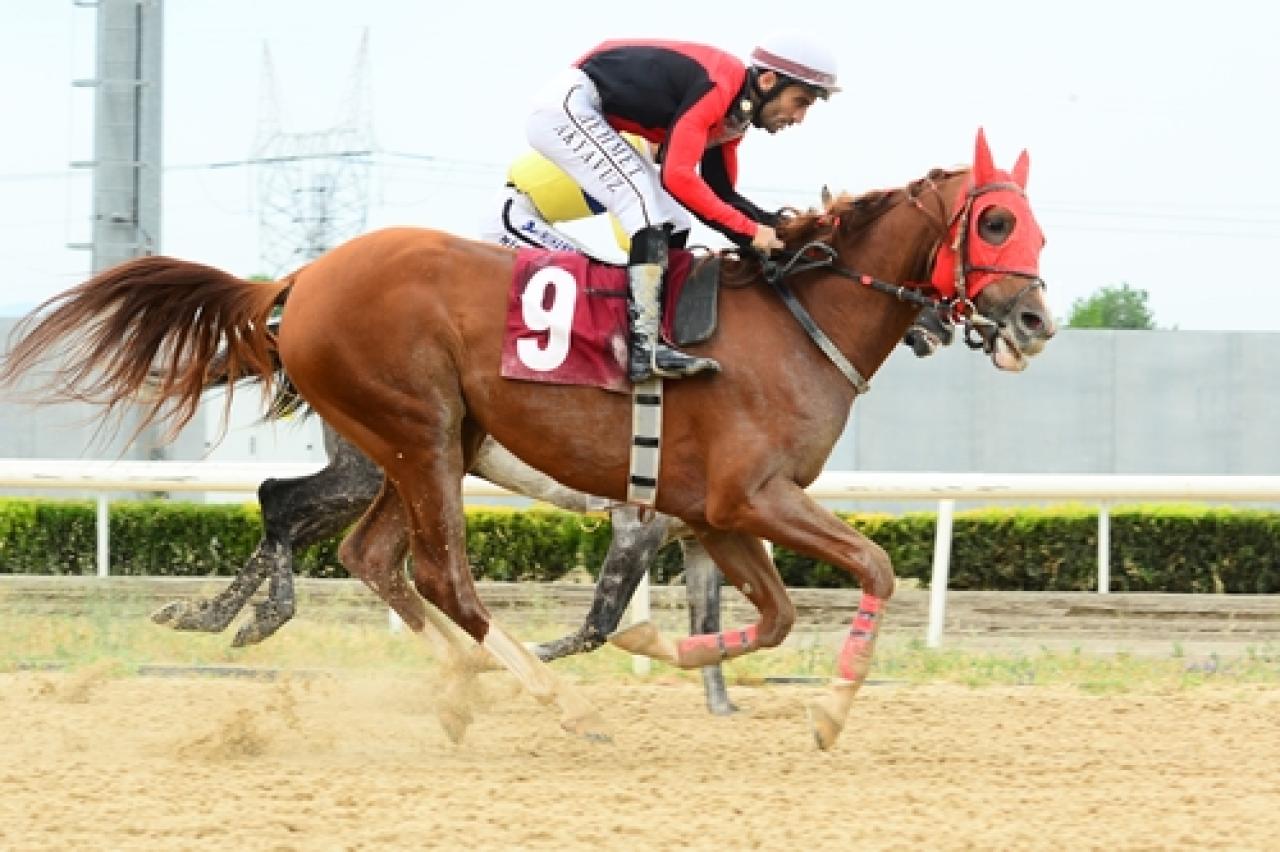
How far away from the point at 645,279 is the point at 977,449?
13.5 metres

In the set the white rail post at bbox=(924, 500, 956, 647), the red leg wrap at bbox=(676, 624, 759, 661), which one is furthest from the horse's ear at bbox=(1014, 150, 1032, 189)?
the white rail post at bbox=(924, 500, 956, 647)

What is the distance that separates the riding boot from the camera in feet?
18.3

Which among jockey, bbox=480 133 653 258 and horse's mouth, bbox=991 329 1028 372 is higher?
jockey, bbox=480 133 653 258

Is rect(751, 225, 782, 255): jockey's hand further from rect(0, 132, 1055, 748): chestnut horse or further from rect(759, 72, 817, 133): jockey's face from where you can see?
rect(759, 72, 817, 133): jockey's face

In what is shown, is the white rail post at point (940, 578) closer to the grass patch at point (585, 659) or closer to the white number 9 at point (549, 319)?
the grass patch at point (585, 659)

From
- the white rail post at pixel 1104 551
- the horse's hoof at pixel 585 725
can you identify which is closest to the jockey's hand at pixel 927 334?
the horse's hoof at pixel 585 725

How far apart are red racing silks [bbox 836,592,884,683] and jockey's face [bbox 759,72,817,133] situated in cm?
148

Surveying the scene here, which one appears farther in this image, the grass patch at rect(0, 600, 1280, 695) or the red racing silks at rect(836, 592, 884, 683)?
the grass patch at rect(0, 600, 1280, 695)

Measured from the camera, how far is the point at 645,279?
5633 mm

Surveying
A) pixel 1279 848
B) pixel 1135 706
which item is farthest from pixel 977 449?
pixel 1279 848

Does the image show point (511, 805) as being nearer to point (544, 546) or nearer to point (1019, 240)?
point (1019, 240)

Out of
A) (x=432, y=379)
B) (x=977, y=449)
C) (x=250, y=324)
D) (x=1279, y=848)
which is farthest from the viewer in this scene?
(x=977, y=449)

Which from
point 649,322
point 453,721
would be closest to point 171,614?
point 453,721

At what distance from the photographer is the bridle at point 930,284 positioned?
5.54m
